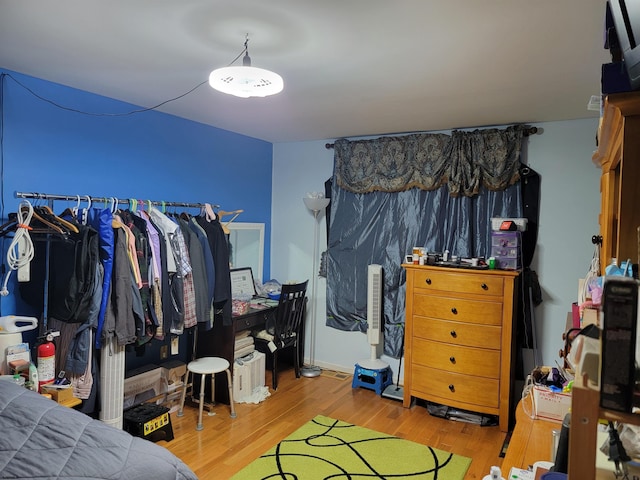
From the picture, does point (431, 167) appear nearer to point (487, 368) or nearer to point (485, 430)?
point (487, 368)

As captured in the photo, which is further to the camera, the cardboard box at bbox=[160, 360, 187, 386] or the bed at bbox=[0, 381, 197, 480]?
the cardboard box at bbox=[160, 360, 187, 386]

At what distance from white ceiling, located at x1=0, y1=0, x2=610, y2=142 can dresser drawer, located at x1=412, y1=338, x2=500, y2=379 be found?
1858mm

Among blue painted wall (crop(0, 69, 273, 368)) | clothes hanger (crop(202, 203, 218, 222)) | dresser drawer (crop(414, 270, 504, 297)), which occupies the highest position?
blue painted wall (crop(0, 69, 273, 368))

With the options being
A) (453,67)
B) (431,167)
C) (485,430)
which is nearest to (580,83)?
(453,67)

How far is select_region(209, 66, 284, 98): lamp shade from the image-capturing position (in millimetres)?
1882

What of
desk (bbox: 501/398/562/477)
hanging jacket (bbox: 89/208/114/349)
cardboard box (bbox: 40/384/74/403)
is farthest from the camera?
hanging jacket (bbox: 89/208/114/349)

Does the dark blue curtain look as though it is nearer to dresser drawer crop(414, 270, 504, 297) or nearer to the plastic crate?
the plastic crate

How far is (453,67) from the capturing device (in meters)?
2.37

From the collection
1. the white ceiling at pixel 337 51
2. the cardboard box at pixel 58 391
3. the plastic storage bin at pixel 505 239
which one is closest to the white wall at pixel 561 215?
the white ceiling at pixel 337 51

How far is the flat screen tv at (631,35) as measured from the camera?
749 mm

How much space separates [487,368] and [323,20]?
9.09 feet

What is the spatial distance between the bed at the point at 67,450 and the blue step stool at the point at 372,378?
251 centimetres

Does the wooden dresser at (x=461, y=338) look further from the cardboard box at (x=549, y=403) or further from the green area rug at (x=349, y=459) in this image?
the cardboard box at (x=549, y=403)

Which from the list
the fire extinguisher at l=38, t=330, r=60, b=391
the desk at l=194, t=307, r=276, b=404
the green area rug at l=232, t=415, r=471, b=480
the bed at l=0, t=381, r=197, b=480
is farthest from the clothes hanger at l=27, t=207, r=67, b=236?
the green area rug at l=232, t=415, r=471, b=480
